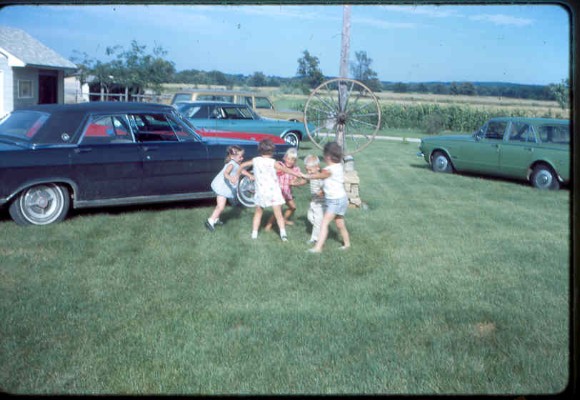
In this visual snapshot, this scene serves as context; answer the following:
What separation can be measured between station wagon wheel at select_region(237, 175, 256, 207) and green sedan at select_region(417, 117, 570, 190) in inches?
242

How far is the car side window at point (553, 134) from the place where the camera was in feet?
37.6

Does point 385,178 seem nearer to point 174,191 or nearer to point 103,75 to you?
point 174,191

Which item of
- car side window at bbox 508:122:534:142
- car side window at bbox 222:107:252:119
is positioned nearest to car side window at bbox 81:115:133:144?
car side window at bbox 222:107:252:119

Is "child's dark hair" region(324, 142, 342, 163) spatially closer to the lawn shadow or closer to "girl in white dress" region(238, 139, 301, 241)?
"girl in white dress" region(238, 139, 301, 241)

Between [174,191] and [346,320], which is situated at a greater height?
[174,191]

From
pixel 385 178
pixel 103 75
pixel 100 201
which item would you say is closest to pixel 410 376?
pixel 100 201

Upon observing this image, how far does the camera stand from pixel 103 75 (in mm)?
23844

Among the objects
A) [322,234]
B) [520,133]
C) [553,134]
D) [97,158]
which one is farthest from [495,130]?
[97,158]

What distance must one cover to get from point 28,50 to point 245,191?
1506cm

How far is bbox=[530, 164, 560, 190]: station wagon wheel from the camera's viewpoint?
11289 millimetres

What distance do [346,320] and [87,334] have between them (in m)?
1.70

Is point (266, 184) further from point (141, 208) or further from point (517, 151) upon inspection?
point (517, 151)

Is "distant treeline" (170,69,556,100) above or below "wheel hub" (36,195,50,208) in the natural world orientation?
above

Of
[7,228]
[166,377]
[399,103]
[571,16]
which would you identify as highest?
[399,103]
